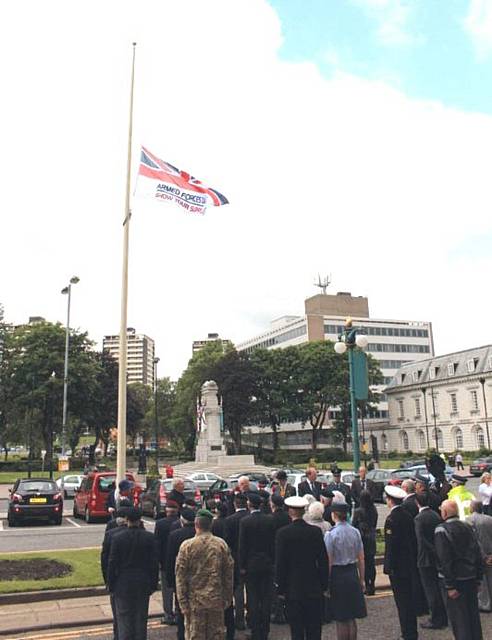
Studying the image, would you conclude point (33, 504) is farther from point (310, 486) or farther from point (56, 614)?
point (56, 614)

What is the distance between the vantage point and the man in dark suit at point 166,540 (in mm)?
8828

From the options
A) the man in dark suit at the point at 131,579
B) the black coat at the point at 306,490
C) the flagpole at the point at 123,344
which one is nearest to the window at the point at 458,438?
the flagpole at the point at 123,344

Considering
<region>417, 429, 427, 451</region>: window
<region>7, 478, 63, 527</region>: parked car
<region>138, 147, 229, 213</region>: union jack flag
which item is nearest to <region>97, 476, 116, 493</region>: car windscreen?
<region>7, 478, 63, 527</region>: parked car

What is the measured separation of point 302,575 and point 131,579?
6.49ft

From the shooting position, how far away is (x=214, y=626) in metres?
6.39

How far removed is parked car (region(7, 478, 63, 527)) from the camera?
21.4m

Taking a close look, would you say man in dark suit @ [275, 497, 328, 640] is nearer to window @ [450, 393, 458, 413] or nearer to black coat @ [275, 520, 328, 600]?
black coat @ [275, 520, 328, 600]

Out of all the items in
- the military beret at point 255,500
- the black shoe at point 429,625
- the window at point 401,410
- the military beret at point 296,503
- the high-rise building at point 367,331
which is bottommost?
the black shoe at point 429,625

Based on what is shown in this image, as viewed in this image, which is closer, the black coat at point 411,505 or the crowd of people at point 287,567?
the crowd of people at point 287,567

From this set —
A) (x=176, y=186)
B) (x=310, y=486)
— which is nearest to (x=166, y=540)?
(x=310, y=486)

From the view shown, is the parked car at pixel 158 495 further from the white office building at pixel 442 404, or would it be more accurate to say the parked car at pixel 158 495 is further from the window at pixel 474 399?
the window at pixel 474 399

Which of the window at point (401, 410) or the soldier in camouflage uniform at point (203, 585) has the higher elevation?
the window at point (401, 410)

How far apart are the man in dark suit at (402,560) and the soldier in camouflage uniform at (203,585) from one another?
2.57 metres

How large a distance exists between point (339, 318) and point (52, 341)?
57.3 m
